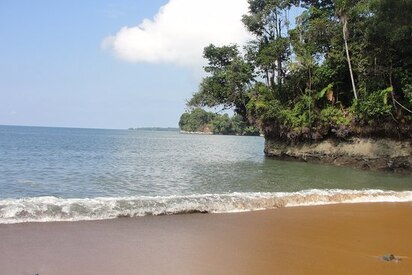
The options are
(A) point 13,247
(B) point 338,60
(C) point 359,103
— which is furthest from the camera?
(B) point 338,60

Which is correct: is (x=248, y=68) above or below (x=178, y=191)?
above

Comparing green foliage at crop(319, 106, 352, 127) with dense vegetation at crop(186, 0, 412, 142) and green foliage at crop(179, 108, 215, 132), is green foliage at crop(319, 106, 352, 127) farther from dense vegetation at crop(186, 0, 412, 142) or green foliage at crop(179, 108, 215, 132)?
green foliage at crop(179, 108, 215, 132)

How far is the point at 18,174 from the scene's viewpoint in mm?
Answer: 18578

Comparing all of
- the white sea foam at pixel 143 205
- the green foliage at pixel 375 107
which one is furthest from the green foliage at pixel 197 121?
the white sea foam at pixel 143 205

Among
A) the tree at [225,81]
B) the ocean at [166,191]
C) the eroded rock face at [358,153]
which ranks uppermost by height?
the tree at [225,81]

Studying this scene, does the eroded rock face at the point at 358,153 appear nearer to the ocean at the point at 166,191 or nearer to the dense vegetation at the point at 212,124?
the ocean at the point at 166,191

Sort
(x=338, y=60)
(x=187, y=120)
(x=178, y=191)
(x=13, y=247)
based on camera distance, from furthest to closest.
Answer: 1. (x=187, y=120)
2. (x=338, y=60)
3. (x=178, y=191)
4. (x=13, y=247)

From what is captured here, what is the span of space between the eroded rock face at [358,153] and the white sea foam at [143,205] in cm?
1081

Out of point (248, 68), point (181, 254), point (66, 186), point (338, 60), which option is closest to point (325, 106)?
point (338, 60)

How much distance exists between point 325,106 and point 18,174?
20457 millimetres

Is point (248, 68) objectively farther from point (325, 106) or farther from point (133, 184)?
point (133, 184)

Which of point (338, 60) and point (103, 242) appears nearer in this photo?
point (103, 242)

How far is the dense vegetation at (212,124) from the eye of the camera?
144 meters

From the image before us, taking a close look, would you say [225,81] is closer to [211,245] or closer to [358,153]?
[358,153]
